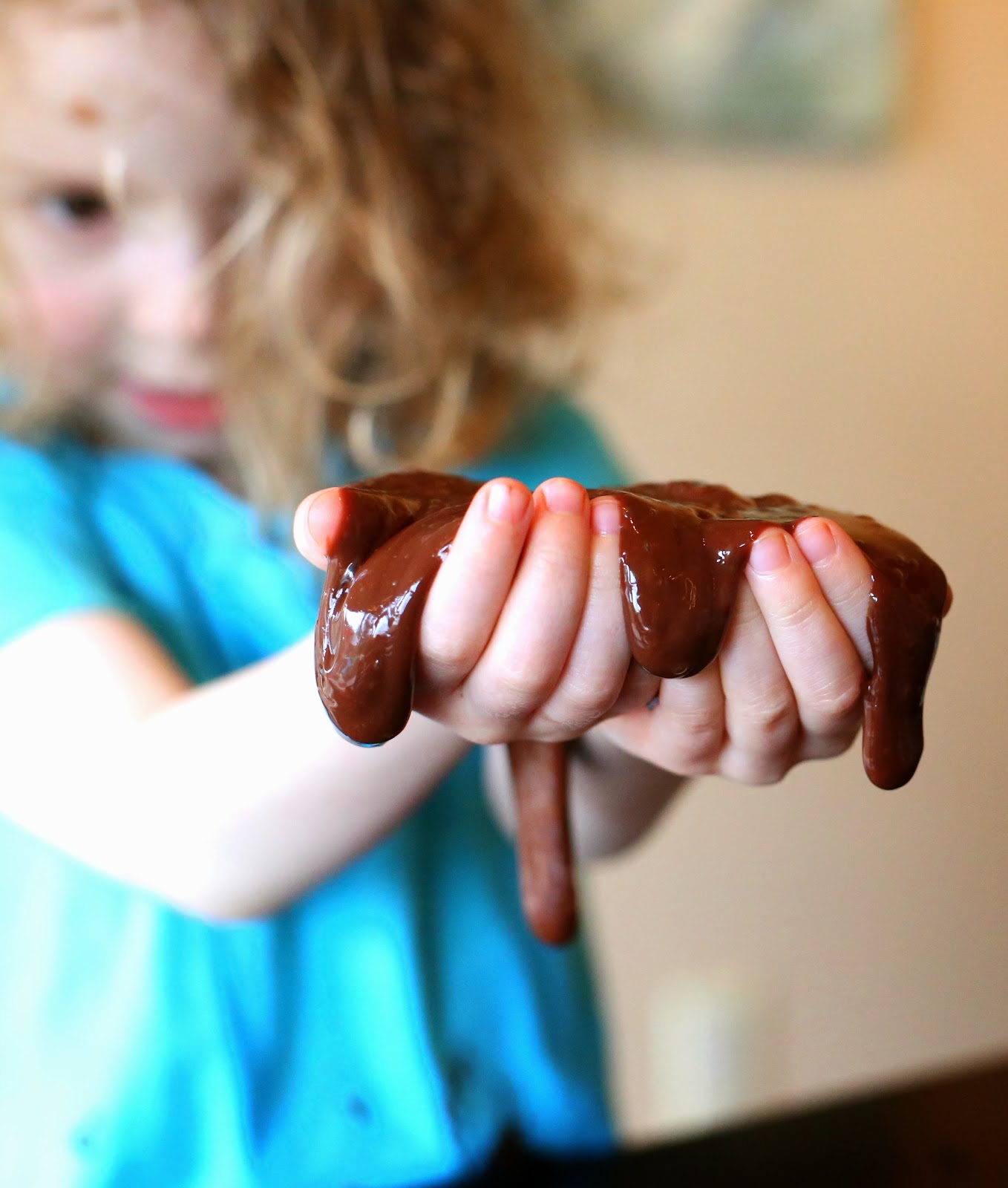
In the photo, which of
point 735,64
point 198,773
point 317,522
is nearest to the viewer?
point 317,522

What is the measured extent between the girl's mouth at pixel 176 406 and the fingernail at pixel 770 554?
40cm

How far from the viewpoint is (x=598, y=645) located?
26 cm

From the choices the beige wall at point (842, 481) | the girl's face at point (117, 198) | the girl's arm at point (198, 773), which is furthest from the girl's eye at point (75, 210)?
the beige wall at point (842, 481)

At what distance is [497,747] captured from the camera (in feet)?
1.66

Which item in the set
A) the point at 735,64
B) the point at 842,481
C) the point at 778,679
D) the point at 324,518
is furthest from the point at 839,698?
the point at 735,64

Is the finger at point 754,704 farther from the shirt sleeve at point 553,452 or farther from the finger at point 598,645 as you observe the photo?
the shirt sleeve at point 553,452

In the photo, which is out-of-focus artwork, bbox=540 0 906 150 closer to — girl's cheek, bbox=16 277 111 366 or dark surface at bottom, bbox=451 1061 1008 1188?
girl's cheek, bbox=16 277 111 366

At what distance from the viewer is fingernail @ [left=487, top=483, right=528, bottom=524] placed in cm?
24

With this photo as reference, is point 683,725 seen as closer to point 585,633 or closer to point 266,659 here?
point 585,633

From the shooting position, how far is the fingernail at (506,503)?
0.24 meters

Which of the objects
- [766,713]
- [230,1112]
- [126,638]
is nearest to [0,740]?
[126,638]

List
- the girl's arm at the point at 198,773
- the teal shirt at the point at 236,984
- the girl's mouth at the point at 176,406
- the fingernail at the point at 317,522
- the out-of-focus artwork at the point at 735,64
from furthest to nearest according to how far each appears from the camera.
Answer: the out-of-focus artwork at the point at 735,64 → the girl's mouth at the point at 176,406 → the teal shirt at the point at 236,984 → the girl's arm at the point at 198,773 → the fingernail at the point at 317,522

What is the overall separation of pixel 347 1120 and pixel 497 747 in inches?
6.7

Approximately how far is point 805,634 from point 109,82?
40cm
